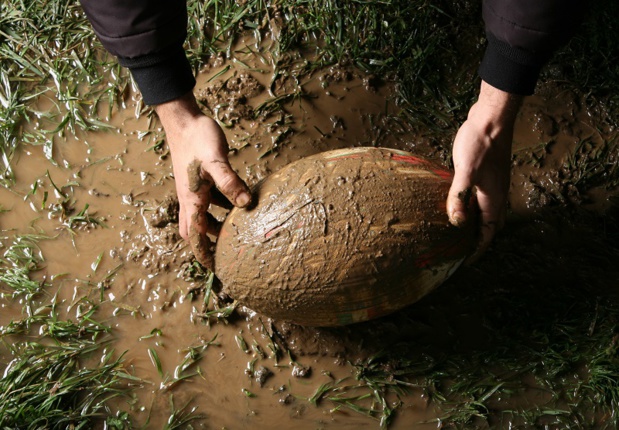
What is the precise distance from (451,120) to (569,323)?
114 centimetres

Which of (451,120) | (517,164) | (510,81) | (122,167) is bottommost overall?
(517,164)

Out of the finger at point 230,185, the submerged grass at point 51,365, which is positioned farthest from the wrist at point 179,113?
the submerged grass at point 51,365

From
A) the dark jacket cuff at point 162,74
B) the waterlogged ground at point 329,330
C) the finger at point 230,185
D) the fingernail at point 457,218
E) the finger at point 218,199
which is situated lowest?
the waterlogged ground at point 329,330

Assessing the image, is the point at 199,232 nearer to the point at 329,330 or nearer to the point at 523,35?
the point at 329,330

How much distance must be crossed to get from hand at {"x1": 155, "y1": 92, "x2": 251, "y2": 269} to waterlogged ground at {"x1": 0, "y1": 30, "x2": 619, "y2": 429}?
1.57 feet

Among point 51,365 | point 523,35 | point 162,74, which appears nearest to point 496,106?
point 523,35

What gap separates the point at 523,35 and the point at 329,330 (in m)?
1.50

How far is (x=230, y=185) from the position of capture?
2318 millimetres

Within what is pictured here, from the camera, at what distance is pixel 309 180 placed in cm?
227

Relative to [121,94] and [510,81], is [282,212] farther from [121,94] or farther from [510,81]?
[121,94]

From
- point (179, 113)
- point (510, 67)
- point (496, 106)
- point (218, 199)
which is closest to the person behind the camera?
point (510, 67)

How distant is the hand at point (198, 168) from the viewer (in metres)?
2.35

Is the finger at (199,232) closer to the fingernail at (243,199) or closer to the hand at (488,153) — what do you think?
the fingernail at (243,199)

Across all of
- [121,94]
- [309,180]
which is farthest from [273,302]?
[121,94]
